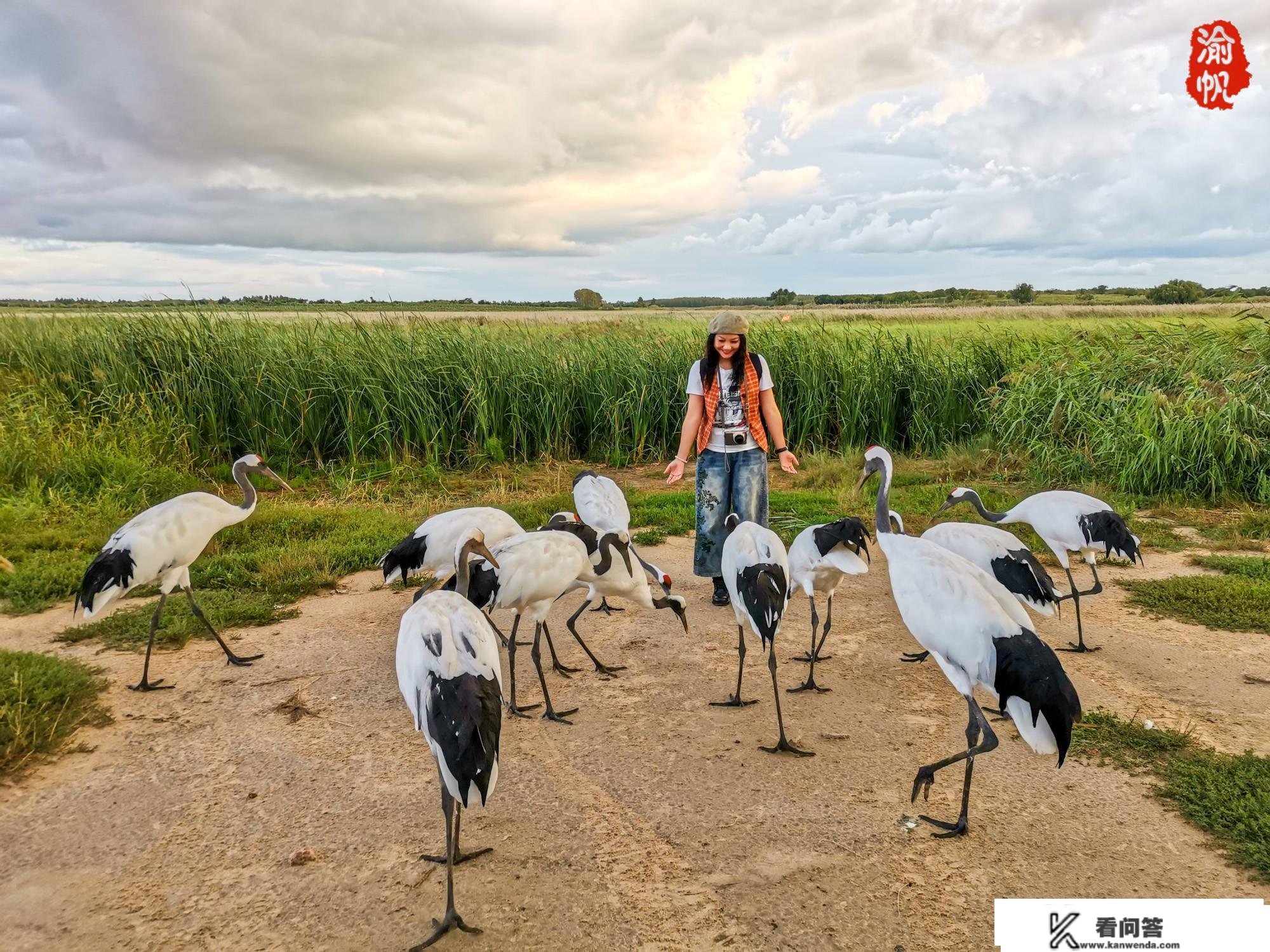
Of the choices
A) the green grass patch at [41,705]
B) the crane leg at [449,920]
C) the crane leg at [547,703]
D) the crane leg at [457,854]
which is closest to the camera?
the crane leg at [449,920]

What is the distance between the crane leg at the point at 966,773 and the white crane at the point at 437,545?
3.19 meters

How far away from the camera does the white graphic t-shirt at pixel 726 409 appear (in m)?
6.38

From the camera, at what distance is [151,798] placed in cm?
404

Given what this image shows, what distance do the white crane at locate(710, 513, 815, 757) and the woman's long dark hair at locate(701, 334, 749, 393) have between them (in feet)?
4.28

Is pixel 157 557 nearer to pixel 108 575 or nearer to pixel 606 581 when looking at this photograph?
pixel 108 575

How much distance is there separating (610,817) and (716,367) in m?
3.53

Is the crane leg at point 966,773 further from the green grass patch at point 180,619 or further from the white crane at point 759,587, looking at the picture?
the green grass patch at point 180,619

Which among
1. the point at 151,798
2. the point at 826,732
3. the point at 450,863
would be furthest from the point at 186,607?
the point at 826,732

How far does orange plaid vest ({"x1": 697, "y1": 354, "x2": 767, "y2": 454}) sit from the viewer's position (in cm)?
636

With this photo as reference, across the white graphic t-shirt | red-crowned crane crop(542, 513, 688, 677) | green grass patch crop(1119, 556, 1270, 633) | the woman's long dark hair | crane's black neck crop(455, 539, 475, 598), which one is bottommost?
green grass patch crop(1119, 556, 1270, 633)

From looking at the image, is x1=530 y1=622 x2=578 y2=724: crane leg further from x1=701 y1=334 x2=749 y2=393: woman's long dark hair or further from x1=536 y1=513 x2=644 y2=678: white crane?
x1=701 y1=334 x2=749 y2=393: woman's long dark hair

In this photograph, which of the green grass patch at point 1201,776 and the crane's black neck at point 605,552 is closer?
the green grass patch at point 1201,776

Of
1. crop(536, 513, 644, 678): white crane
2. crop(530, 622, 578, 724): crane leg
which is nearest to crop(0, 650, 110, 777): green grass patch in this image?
crop(530, 622, 578, 724): crane leg

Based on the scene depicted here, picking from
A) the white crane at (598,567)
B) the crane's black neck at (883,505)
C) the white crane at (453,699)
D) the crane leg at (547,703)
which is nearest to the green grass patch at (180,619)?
the white crane at (598,567)
